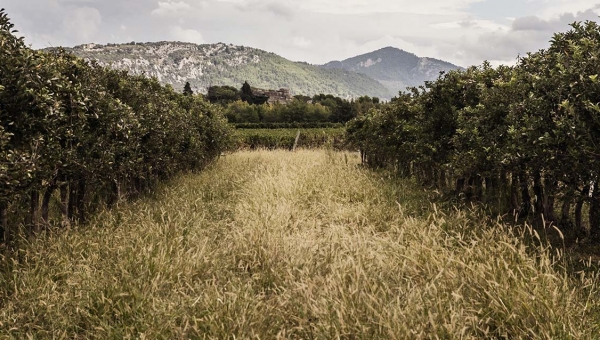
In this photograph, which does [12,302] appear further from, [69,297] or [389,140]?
[389,140]

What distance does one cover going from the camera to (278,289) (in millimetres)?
4156

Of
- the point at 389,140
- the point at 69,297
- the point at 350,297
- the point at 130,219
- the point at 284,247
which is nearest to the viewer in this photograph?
the point at 350,297

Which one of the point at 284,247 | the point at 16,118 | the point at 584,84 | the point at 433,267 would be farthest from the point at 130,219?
the point at 584,84

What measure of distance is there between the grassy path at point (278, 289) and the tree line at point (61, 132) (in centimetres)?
92

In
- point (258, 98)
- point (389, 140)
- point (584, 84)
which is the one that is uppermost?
point (258, 98)

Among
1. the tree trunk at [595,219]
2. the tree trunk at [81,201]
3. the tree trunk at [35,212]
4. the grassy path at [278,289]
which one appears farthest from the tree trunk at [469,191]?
the tree trunk at [35,212]

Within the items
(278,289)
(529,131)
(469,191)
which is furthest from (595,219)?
(278,289)

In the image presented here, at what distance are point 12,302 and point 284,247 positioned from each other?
323 cm

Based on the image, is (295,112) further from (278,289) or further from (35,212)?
(278,289)

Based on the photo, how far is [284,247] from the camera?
17.5ft

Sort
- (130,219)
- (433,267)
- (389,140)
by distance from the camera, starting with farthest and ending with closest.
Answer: (389,140) → (130,219) → (433,267)

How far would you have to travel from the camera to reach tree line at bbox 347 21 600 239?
16.0 ft

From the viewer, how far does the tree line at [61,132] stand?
4.63 metres

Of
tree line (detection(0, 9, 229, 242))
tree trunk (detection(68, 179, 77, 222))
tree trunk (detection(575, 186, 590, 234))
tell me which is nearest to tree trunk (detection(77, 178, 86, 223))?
tree line (detection(0, 9, 229, 242))
